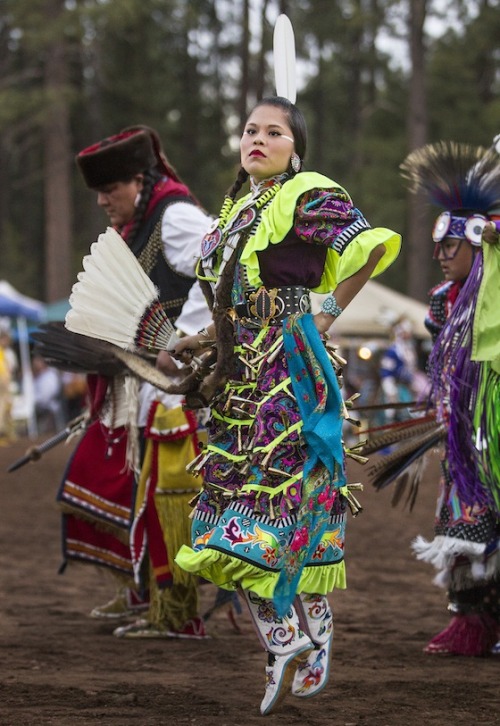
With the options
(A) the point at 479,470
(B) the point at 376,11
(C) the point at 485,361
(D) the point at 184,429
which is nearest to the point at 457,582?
(A) the point at 479,470

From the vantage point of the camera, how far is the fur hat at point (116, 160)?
475 centimetres

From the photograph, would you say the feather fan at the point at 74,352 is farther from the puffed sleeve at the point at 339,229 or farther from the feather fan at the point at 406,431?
the puffed sleeve at the point at 339,229

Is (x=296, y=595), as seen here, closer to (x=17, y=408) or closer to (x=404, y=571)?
(x=404, y=571)

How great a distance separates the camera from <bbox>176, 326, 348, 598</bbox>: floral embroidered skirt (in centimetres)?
318

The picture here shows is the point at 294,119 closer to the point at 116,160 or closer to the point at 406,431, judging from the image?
the point at 116,160

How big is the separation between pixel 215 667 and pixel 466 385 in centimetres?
127

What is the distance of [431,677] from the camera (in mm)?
3900

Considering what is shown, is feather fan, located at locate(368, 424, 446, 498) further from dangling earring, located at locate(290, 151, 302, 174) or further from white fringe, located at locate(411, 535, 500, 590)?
dangling earring, located at locate(290, 151, 302, 174)

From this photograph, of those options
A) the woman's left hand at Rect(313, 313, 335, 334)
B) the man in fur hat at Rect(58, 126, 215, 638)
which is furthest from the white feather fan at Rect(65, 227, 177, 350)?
the man in fur hat at Rect(58, 126, 215, 638)

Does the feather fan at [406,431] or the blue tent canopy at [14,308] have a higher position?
the feather fan at [406,431]

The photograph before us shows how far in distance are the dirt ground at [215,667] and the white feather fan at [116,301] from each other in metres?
1.01

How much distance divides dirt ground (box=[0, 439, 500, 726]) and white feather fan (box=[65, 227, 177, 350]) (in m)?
1.01

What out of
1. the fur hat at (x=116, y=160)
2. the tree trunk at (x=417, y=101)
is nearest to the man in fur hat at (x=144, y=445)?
the fur hat at (x=116, y=160)

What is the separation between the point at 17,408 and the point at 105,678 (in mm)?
14211
